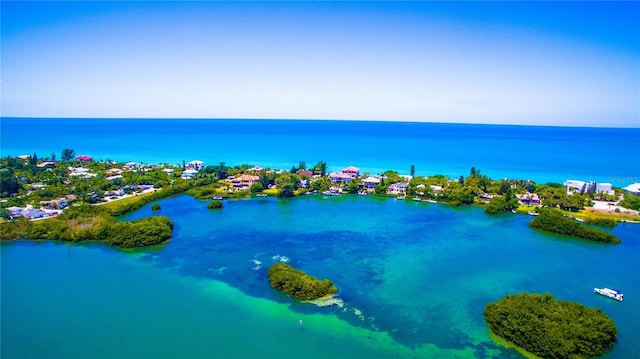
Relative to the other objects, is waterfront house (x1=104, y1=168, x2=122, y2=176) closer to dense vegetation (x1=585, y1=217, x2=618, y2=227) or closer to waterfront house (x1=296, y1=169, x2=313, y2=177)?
waterfront house (x1=296, y1=169, x2=313, y2=177)

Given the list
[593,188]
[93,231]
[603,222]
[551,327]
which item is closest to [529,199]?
[603,222]

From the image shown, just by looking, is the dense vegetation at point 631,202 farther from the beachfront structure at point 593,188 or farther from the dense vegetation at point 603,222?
the dense vegetation at point 603,222

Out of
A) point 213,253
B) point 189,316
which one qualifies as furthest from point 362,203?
point 189,316

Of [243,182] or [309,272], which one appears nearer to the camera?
[309,272]

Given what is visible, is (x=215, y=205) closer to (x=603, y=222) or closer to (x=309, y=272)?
(x=309, y=272)

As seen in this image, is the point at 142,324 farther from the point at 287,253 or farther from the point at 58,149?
the point at 58,149

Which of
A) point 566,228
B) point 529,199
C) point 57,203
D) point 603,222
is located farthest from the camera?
point 529,199

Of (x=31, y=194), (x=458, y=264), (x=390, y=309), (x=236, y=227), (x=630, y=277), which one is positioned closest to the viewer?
(x=390, y=309)
